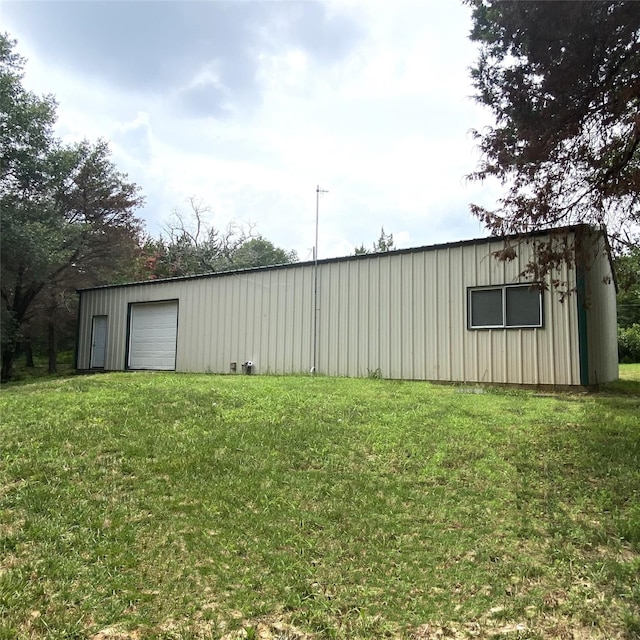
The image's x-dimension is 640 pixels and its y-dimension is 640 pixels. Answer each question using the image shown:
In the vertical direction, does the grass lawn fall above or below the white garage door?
below

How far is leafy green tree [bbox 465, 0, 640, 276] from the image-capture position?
4746mm

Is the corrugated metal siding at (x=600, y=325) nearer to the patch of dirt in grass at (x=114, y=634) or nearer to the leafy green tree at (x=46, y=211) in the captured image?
the patch of dirt in grass at (x=114, y=634)

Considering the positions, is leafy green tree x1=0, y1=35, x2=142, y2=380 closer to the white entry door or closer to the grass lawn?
the white entry door

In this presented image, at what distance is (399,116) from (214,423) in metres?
6.58

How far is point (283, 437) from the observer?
15.6 ft

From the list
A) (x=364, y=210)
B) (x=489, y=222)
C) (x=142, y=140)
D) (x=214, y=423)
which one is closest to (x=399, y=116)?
(x=489, y=222)

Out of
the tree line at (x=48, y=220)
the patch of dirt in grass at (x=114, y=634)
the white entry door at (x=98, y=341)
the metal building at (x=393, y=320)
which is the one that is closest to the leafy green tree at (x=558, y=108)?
the metal building at (x=393, y=320)

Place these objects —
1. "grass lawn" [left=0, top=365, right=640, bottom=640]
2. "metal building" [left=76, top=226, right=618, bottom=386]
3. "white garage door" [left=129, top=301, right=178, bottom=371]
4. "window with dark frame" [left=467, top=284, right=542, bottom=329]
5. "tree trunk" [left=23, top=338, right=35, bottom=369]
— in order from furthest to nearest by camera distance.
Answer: "tree trunk" [left=23, top=338, right=35, bottom=369] < "white garage door" [left=129, top=301, right=178, bottom=371] < "window with dark frame" [left=467, top=284, right=542, bottom=329] < "metal building" [left=76, top=226, right=618, bottom=386] < "grass lawn" [left=0, top=365, right=640, bottom=640]

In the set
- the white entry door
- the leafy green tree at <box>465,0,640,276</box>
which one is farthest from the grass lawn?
the white entry door

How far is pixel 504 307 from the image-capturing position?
9.12 m

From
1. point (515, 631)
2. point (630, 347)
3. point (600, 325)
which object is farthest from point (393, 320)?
point (630, 347)

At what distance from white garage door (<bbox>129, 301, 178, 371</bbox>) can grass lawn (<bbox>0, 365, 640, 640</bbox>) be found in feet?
29.9

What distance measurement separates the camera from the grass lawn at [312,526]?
2.42 meters

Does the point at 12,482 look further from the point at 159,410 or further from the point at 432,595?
the point at 432,595
